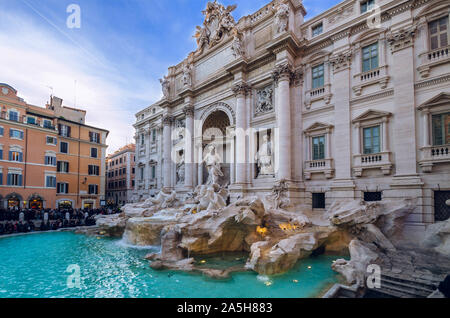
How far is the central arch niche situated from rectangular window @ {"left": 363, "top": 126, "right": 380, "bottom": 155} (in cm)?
1042

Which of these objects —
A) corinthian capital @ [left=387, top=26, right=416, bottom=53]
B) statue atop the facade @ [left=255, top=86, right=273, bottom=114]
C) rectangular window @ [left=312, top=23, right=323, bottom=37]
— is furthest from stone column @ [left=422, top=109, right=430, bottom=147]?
statue atop the facade @ [left=255, top=86, right=273, bottom=114]

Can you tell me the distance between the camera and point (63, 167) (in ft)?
102

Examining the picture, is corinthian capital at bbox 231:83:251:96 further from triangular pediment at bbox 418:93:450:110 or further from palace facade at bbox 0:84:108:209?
palace facade at bbox 0:84:108:209

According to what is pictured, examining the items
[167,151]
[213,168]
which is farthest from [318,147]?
[167,151]

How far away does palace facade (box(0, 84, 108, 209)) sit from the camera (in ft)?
85.0

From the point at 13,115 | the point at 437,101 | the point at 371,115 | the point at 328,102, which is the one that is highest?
the point at 13,115

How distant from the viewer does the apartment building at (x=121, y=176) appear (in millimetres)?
44500

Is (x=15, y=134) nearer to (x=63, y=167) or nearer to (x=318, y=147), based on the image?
(x=63, y=167)

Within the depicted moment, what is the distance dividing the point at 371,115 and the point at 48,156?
111ft

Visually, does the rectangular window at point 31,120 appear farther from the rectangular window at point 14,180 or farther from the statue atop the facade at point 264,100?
the statue atop the facade at point 264,100

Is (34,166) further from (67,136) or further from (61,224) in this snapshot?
(61,224)

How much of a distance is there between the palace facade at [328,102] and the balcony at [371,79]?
49 mm

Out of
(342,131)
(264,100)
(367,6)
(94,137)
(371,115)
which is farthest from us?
(94,137)
